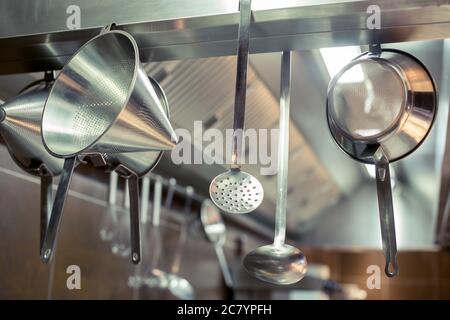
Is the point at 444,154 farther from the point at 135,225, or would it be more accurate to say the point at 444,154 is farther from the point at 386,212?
the point at 135,225

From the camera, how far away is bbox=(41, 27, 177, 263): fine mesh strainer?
77cm

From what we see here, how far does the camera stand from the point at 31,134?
976 millimetres

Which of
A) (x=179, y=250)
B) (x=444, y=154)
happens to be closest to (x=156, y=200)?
(x=179, y=250)

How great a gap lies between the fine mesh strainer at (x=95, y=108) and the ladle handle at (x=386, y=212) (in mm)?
326

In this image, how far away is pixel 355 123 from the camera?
89cm

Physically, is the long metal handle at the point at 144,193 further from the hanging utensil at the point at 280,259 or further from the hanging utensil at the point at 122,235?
the hanging utensil at the point at 280,259

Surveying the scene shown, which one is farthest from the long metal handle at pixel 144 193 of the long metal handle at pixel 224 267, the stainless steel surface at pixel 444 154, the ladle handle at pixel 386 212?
the ladle handle at pixel 386 212

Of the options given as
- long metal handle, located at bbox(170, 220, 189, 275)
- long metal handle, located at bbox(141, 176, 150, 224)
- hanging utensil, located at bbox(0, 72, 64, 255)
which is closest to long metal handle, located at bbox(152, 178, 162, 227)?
long metal handle, located at bbox(141, 176, 150, 224)

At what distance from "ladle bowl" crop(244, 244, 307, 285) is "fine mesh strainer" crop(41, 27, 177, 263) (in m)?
0.23

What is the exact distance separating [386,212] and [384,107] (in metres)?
0.17

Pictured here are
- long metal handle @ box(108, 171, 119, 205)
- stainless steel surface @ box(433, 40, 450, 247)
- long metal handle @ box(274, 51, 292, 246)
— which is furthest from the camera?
long metal handle @ box(108, 171, 119, 205)

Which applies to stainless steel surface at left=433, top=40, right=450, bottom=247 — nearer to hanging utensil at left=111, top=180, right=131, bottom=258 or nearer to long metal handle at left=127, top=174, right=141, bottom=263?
long metal handle at left=127, top=174, right=141, bottom=263

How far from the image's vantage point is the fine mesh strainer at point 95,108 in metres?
0.77
